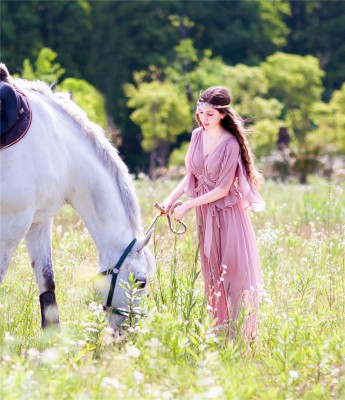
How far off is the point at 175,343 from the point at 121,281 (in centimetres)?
84

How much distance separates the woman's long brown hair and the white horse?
67 centimetres

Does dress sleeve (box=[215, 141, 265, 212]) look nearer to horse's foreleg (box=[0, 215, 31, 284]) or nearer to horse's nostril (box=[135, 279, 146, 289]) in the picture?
horse's nostril (box=[135, 279, 146, 289])

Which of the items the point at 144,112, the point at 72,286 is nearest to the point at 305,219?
the point at 72,286

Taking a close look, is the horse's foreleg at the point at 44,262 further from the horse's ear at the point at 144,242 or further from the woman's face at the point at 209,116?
the woman's face at the point at 209,116

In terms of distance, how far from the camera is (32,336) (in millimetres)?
5840

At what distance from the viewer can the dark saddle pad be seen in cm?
540

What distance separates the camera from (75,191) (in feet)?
18.8

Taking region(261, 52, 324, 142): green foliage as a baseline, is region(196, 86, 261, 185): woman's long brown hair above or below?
above

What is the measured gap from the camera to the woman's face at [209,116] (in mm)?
5861

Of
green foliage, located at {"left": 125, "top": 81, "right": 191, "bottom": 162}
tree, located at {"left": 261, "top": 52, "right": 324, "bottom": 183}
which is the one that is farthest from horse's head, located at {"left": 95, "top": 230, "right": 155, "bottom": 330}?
tree, located at {"left": 261, "top": 52, "right": 324, "bottom": 183}

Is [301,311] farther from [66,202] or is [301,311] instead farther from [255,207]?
[66,202]

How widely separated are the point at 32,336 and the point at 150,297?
2.64ft

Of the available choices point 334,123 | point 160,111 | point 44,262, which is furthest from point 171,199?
point 334,123

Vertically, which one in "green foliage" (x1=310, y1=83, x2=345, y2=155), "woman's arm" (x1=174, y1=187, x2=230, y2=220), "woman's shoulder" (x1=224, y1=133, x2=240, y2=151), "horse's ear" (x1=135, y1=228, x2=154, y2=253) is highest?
"woman's shoulder" (x1=224, y1=133, x2=240, y2=151)
